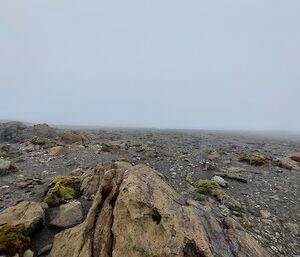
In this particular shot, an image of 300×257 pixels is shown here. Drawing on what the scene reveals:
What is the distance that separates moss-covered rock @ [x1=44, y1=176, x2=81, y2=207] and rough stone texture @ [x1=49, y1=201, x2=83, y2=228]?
0.80 meters

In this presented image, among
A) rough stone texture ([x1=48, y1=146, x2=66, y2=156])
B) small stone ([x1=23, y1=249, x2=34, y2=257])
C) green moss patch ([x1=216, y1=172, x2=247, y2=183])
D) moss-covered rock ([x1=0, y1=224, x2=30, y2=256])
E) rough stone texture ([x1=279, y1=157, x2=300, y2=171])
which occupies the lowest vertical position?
small stone ([x1=23, y1=249, x2=34, y2=257])

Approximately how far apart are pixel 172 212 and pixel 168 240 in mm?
1338

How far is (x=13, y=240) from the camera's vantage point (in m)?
11.6

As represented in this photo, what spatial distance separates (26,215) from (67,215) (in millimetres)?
1862

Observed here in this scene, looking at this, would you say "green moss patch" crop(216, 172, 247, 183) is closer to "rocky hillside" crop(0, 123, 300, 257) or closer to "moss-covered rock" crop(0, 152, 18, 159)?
"rocky hillside" crop(0, 123, 300, 257)

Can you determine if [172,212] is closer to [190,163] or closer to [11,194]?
[11,194]

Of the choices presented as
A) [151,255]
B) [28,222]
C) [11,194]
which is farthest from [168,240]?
[11,194]

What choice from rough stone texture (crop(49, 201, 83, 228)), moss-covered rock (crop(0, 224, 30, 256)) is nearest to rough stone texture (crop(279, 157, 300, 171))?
rough stone texture (crop(49, 201, 83, 228))

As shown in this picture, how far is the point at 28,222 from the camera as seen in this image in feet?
42.4

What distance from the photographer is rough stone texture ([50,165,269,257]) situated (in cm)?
1000

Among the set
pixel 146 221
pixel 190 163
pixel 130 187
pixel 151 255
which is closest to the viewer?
pixel 151 255

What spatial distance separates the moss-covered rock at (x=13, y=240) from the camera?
1130 centimetres

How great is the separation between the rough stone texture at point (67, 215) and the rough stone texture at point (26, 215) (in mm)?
554

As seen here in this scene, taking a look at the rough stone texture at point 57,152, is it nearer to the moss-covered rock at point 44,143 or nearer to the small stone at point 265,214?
the moss-covered rock at point 44,143
